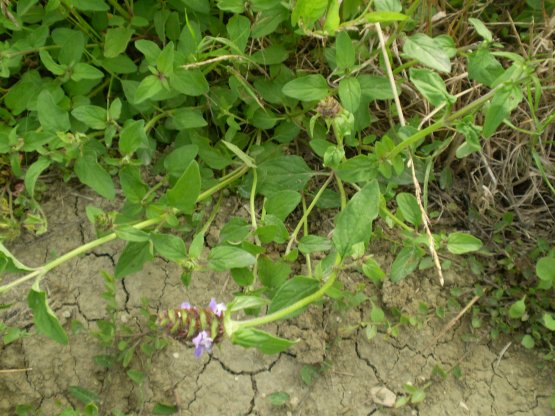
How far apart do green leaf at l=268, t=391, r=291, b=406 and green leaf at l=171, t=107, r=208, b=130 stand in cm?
91

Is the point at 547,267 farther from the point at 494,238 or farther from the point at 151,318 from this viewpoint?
the point at 151,318

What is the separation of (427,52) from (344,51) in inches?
8.7

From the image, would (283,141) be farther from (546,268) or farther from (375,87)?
(546,268)

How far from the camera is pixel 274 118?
1965 mm

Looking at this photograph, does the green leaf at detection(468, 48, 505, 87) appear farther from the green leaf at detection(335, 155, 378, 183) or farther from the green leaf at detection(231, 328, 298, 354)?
the green leaf at detection(231, 328, 298, 354)

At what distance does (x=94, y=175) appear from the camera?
5.67 feet

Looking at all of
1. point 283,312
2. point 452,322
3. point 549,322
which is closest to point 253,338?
point 283,312

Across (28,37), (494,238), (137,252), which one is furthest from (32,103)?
(494,238)

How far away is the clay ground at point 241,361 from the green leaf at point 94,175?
419 mm

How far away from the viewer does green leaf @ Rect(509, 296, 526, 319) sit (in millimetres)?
2008

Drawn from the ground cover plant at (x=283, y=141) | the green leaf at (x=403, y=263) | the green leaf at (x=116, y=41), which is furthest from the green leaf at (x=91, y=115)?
the green leaf at (x=403, y=263)

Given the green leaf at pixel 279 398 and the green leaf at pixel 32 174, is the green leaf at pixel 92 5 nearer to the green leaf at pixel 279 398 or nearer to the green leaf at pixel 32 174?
the green leaf at pixel 32 174

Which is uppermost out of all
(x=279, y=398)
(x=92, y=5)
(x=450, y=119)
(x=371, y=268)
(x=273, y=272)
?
(x=92, y=5)

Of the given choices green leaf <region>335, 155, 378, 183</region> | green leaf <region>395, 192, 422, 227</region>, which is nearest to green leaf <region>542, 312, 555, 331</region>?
green leaf <region>395, 192, 422, 227</region>
